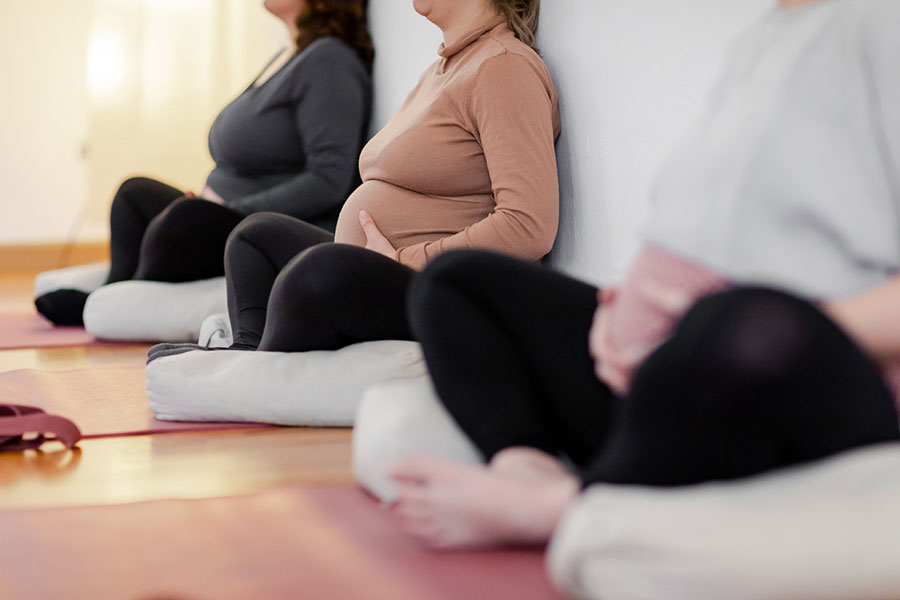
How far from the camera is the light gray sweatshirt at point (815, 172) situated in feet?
2.55

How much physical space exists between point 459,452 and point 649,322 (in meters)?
0.25

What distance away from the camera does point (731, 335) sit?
2.18 feet

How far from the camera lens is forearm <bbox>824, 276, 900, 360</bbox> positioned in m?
0.74

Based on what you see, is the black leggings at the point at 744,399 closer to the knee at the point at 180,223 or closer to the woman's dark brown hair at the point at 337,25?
the knee at the point at 180,223

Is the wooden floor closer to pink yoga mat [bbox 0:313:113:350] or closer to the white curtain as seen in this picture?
pink yoga mat [bbox 0:313:113:350]

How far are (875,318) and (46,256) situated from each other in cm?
440

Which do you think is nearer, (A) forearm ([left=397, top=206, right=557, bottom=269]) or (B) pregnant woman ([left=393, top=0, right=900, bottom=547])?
(B) pregnant woman ([left=393, top=0, right=900, bottom=547])

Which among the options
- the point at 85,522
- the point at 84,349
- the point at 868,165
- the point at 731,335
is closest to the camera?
the point at 731,335

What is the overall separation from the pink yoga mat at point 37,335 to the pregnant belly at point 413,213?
98cm

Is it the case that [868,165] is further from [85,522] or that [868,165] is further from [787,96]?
[85,522]

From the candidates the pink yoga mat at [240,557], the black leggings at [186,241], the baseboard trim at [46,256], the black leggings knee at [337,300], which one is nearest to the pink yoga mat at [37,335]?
the black leggings at [186,241]

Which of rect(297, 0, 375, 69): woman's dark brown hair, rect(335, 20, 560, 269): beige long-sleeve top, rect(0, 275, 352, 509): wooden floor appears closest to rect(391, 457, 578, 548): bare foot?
rect(0, 275, 352, 509): wooden floor

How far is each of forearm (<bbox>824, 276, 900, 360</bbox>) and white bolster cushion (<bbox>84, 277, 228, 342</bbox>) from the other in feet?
5.69

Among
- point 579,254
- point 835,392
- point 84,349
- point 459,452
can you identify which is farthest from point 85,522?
point 84,349
